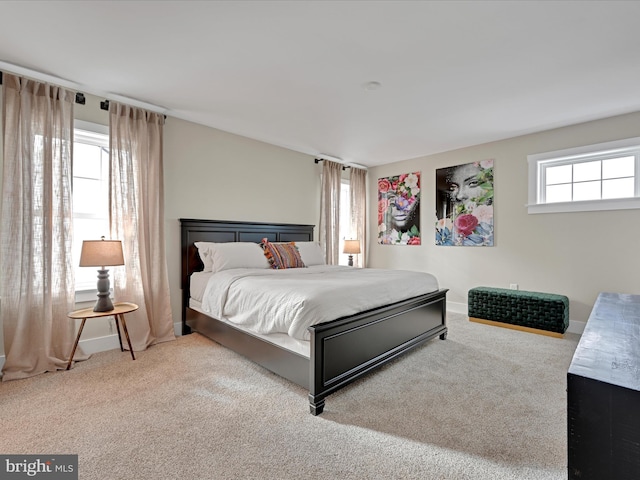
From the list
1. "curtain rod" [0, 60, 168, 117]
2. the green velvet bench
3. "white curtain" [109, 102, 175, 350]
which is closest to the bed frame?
"white curtain" [109, 102, 175, 350]

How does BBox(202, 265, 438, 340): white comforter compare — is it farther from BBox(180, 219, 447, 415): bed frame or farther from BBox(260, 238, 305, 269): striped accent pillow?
BBox(260, 238, 305, 269): striped accent pillow

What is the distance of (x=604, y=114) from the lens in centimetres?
344

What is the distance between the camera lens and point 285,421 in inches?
74.4

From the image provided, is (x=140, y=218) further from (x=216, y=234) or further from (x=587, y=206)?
(x=587, y=206)

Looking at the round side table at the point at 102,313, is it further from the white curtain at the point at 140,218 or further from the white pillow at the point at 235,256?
the white pillow at the point at 235,256

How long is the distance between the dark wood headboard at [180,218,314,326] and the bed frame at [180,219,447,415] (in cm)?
1

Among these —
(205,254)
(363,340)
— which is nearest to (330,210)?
(205,254)

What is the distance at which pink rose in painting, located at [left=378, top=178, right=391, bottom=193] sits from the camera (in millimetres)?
5742

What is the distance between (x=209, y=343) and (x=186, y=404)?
48.6 inches

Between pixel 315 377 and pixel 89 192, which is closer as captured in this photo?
pixel 315 377

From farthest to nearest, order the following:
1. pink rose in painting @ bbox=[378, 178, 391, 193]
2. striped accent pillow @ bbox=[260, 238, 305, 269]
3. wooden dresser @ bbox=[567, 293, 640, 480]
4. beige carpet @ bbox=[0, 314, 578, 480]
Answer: pink rose in painting @ bbox=[378, 178, 391, 193], striped accent pillow @ bbox=[260, 238, 305, 269], beige carpet @ bbox=[0, 314, 578, 480], wooden dresser @ bbox=[567, 293, 640, 480]

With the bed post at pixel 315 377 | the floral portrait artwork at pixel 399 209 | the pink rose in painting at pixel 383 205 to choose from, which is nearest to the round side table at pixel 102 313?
the bed post at pixel 315 377

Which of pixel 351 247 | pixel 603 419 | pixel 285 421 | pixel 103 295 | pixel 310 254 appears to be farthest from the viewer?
pixel 351 247

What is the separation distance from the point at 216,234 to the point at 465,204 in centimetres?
366
